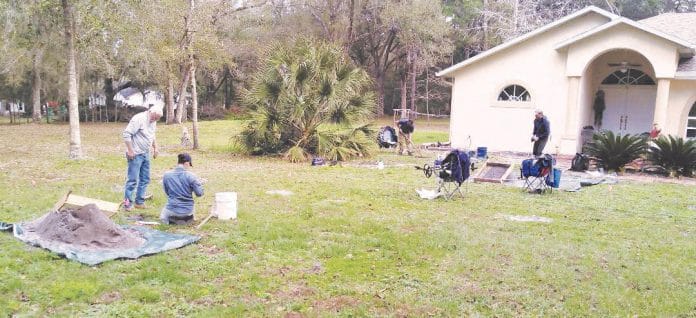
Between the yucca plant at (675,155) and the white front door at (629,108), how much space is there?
5.50 meters

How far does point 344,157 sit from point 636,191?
7.16 m

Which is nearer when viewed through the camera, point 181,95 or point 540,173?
point 540,173

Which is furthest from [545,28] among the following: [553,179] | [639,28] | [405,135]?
[553,179]

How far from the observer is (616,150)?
13539 mm

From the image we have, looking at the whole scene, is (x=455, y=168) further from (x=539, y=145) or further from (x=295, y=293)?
(x=295, y=293)

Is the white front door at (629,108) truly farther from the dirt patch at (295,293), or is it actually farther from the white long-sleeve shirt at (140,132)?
the dirt patch at (295,293)

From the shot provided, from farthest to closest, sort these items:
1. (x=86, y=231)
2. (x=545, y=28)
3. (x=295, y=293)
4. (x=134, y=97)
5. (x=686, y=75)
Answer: (x=134, y=97)
(x=545, y=28)
(x=686, y=75)
(x=86, y=231)
(x=295, y=293)

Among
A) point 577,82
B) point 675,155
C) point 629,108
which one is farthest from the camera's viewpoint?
point 629,108

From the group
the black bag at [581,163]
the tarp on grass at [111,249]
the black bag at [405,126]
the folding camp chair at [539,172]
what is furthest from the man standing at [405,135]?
the tarp on grass at [111,249]

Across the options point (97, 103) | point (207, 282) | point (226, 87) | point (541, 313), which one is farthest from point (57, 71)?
point (541, 313)

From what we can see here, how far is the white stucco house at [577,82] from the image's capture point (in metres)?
16.5

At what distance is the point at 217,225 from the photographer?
6992mm

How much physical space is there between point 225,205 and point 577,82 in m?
13.7

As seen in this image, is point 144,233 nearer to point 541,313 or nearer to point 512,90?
point 541,313
